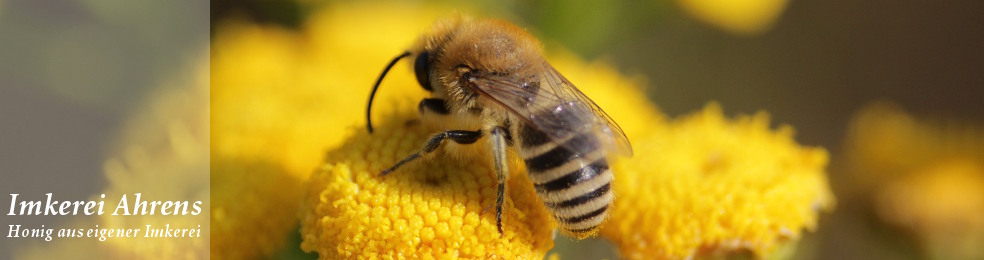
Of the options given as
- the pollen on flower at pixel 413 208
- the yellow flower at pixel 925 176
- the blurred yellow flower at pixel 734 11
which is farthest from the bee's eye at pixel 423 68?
the yellow flower at pixel 925 176

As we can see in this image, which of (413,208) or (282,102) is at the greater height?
Result: (282,102)

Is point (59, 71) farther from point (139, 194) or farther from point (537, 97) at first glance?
point (537, 97)

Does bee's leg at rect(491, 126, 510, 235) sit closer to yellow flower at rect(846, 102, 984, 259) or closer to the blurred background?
the blurred background

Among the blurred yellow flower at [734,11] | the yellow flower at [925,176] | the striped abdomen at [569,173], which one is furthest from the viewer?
the blurred yellow flower at [734,11]

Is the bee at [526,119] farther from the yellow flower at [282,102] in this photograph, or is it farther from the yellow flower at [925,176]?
the yellow flower at [925,176]

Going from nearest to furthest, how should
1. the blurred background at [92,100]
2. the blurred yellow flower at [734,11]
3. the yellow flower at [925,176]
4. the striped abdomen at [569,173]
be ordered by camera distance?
→ 1. the striped abdomen at [569,173]
2. the blurred background at [92,100]
3. the yellow flower at [925,176]
4. the blurred yellow flower at [734,11]

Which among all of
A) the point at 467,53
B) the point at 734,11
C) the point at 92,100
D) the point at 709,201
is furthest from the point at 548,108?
the point at 92,100

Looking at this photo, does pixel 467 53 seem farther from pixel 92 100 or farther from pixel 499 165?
pixel 92 100
